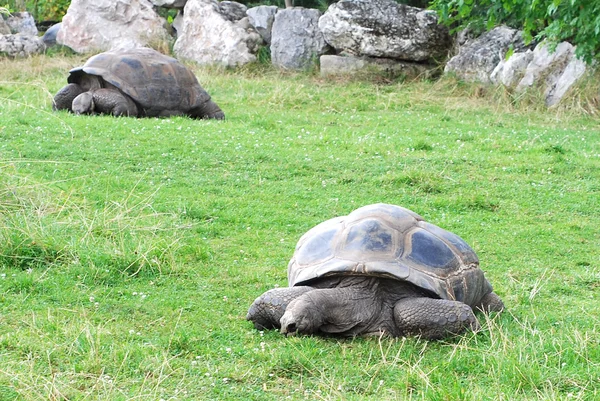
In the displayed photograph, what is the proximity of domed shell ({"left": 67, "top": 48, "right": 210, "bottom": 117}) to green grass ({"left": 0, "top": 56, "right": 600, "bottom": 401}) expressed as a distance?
0.66 metres

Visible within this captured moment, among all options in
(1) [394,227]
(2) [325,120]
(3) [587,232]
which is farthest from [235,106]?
(1) [394,227]

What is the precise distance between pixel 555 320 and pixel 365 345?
47.7 inches

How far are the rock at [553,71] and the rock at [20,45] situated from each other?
10.1 m

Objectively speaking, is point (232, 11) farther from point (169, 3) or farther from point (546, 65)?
point (546, 65)

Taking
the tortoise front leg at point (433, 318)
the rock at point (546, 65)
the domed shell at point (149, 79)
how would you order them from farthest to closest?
1. the rock at point (546, 65)
2. the domed shell at point (149, 79)
3. the tortoise front leg at point (433, 318)

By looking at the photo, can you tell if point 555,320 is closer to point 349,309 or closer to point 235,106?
point 349,309

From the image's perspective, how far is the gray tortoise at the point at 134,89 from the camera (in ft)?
38.7

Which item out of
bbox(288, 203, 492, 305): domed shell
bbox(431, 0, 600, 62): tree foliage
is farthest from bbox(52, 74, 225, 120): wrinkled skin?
bbox(288, 203, 492, 305): domed shell

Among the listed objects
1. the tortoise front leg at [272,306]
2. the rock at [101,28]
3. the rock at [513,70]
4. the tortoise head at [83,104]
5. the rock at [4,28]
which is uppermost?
the tortoise front leg at [272,306]

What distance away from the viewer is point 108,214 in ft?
20.5

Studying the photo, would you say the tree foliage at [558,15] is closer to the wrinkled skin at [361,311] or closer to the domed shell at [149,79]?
the domed shell at [149,79]

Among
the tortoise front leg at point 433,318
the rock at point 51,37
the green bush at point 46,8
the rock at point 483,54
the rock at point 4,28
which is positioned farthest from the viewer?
the green bush at point 46,8

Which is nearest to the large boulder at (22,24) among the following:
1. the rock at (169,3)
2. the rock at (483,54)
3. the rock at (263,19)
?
the rock at (169,3)

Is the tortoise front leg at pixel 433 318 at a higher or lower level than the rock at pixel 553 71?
higher
